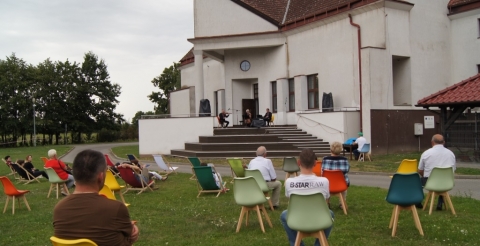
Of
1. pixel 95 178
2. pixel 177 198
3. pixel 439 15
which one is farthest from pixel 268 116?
pixel 95 178

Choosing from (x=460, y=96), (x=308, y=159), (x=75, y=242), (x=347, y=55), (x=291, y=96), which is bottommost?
(x=75, y=242)

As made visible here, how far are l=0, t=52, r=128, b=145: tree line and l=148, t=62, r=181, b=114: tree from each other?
11218 mm

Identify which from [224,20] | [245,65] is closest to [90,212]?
[224,20]

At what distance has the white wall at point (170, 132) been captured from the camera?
26406 millimetres

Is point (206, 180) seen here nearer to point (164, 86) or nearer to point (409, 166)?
point (409, 166)

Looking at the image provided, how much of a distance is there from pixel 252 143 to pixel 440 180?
645 inches

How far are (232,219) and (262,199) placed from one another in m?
1.37

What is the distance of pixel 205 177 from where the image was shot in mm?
11422

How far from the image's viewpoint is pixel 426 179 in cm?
870

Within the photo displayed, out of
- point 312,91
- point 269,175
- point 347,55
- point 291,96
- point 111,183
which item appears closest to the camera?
point 269,175

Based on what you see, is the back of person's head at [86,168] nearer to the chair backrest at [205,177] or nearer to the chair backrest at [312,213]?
the chair backrest at [312,213]

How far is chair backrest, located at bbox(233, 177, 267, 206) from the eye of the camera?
7262 millimetres

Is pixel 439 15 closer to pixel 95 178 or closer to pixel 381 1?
pixel 381 1

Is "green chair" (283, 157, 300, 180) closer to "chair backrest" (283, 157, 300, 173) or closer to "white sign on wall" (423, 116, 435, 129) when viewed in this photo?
"chair backrest" (283, 157, 300, 173)
